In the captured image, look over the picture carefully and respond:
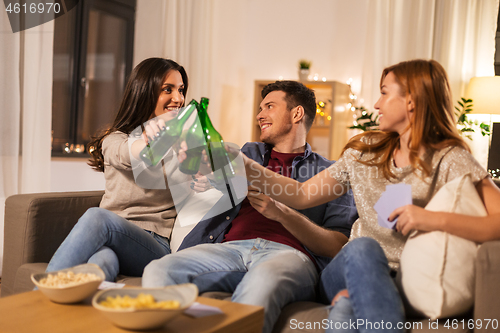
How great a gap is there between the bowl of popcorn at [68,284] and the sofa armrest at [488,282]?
0.96 meters

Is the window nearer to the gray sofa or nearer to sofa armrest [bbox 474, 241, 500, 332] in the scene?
the gray sofa

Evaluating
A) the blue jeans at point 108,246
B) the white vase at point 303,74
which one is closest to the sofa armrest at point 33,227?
the blue jeans at point 108,246

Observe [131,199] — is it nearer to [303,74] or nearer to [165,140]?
[165,140]

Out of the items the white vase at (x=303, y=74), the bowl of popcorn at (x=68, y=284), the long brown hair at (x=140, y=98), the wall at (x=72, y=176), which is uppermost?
the white vase at (x=303, y=74)

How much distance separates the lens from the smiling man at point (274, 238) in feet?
4.39

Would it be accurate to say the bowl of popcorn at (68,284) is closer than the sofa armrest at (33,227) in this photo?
Yes

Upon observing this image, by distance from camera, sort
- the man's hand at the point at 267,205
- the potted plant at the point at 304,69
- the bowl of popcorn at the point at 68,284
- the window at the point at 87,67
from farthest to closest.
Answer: the potted plant at the point at 304,69, the window at the point at 87,67, the man's hand at the point at 267,205, the bowl of popcorn at the point at 68,284

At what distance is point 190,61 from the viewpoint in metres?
4.28

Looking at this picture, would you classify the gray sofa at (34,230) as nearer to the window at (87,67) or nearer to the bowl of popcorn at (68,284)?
the bowl of popcorn at (68,284)

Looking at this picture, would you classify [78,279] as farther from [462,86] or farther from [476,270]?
[462,86]

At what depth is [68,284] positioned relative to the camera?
104cm

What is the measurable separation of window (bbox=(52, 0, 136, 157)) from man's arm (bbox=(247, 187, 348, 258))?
2171 mm

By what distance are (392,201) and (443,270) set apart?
0.23 m

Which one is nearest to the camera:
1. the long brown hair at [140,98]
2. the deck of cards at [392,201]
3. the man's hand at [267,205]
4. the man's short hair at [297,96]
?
the deck of cards at [392,201]
